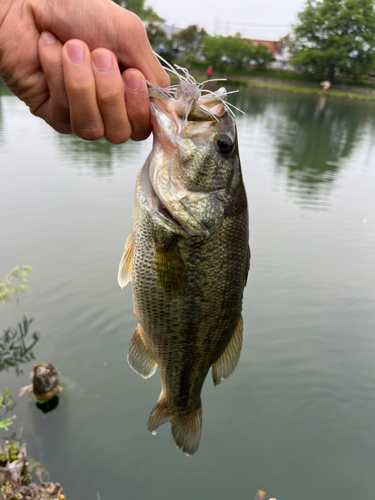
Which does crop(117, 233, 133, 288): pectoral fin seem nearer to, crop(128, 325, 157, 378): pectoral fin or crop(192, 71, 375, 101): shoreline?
crop(128, 325, 157, 378): pectoral fin

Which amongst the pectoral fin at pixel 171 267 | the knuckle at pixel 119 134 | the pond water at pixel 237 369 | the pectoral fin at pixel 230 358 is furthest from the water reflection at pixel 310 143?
the knuckle at pixel 119 134

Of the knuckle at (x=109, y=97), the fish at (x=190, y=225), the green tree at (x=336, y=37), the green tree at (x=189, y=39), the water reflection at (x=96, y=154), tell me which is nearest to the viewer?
the knuckle at (x=109, y=97)

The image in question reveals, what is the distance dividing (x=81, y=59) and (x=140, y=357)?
5.17 feet

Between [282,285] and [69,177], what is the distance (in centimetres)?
765

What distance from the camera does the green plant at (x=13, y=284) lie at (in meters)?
5.08

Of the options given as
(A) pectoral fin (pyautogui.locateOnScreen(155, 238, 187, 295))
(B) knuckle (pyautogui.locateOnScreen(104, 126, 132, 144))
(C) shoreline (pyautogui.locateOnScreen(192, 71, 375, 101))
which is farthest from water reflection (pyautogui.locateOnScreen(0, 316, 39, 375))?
(C) shoreline (pyautogui.locateOnScreen(192, 71, 375, 101))

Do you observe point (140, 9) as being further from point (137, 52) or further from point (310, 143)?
point (137, 52)

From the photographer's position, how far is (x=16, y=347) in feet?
16.6

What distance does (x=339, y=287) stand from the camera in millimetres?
6996

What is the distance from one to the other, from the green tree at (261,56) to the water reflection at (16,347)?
237 ft

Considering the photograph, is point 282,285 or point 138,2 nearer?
point 282,285

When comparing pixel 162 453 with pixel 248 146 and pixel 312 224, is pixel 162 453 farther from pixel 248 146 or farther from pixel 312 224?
pixel 248 146

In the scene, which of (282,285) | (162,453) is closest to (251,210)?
(282,285)

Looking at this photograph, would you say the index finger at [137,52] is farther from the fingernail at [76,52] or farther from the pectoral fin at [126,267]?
the pectoral fin at [126,267]
